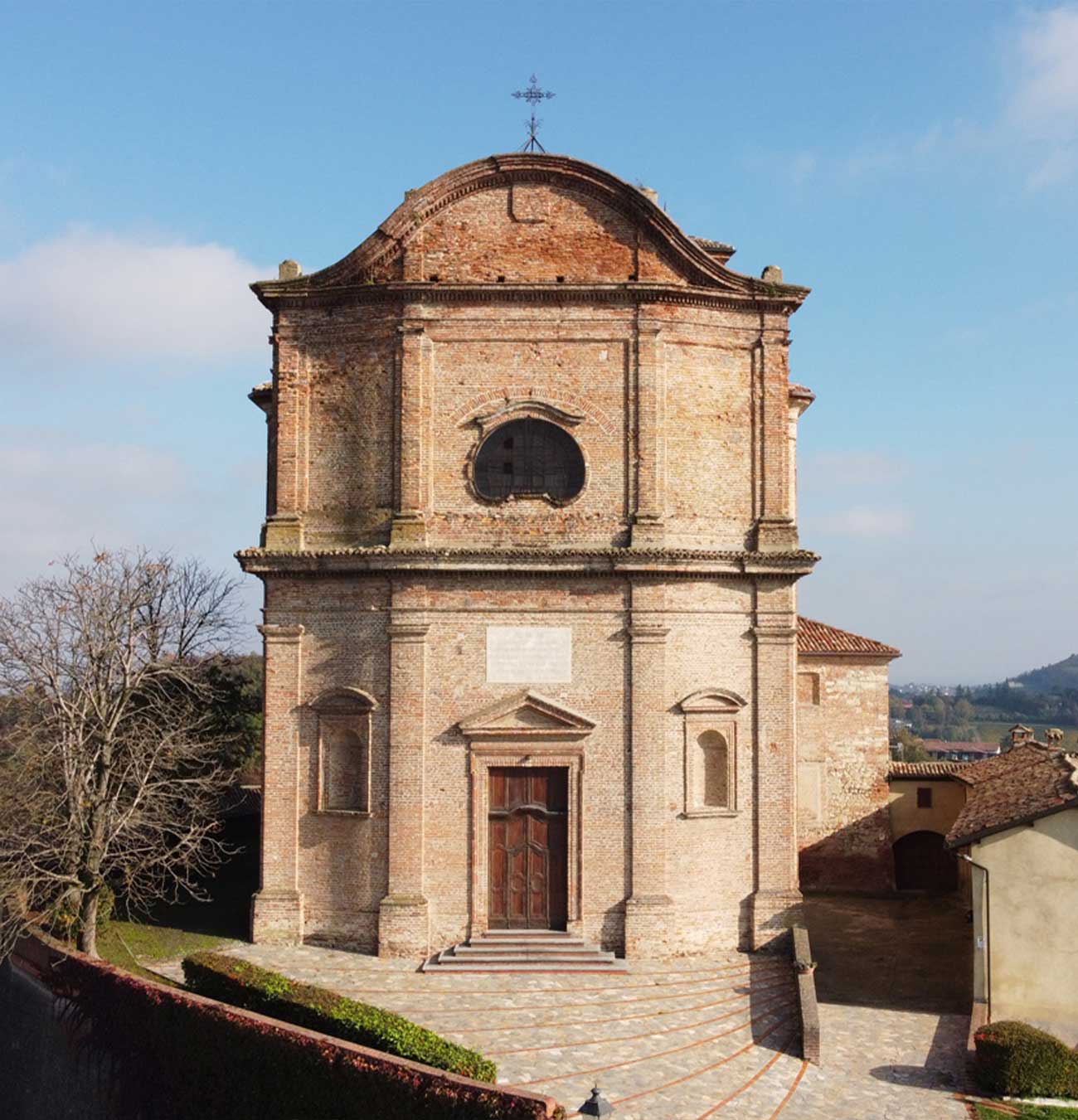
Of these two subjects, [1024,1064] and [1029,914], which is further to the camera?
[1029,914]

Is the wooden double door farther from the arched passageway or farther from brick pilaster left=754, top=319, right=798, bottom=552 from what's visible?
the arched passageway

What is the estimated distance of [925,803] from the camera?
25.8 metres

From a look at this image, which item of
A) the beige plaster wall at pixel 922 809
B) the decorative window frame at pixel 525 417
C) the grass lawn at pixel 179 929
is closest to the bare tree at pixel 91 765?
the grass lawn at pixel 179 929

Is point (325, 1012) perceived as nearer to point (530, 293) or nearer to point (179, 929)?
point (179, 929)

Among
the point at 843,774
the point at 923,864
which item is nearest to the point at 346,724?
the point at 843,774

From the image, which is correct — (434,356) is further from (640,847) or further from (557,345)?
(640,847)

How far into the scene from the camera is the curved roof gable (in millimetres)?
19766

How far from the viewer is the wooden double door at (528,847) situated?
19.1 metres

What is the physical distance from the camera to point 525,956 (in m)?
18.5

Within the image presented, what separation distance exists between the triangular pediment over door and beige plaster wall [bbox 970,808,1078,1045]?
22.2 feet

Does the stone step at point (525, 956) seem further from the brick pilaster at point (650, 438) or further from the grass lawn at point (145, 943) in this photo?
the brick pilaster at point (650, 438)

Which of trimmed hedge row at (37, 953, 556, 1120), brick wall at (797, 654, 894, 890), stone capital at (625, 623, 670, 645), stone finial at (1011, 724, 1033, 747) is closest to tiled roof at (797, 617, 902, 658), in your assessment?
brick wall at (797, 654, 894, 890)

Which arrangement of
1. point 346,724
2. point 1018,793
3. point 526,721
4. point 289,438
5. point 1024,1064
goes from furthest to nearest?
point 289,438 < point 346,724 < point 526,721 < point 1018,793 < point 1024,1064

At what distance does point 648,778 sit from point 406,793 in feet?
13.4
